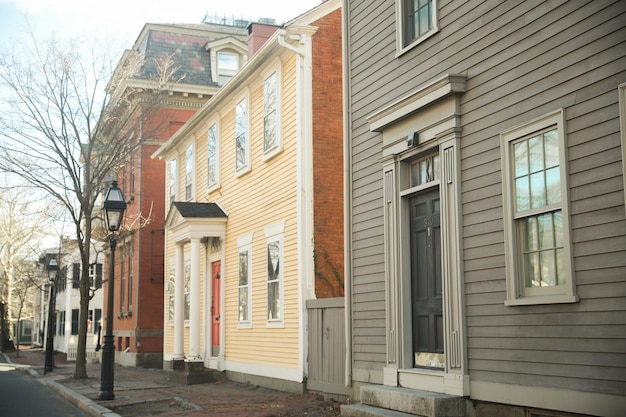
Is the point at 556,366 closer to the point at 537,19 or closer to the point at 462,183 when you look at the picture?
the point at 462,183

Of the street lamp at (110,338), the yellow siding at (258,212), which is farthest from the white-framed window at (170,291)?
the street lamp at (110,338)

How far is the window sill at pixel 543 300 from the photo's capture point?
7533 millimetres

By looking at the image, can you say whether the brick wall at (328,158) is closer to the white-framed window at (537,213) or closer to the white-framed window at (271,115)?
the white-framed window at (271,115)

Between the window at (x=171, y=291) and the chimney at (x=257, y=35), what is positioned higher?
the chimney at (x=257, y=35)

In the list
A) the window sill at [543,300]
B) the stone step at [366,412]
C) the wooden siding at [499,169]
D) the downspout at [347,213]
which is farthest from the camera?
the downspout at [347,213]

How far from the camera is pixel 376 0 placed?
1195 cm

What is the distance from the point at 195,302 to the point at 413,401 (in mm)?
12194

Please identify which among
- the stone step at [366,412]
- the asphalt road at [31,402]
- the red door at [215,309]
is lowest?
the asphalt road at [31,402]

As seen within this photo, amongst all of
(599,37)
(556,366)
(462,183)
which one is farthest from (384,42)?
(556,366)

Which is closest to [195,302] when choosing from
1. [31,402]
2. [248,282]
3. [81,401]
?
[248,282]

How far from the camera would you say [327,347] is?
14109 millimetres

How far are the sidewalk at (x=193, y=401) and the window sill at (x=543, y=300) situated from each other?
438cm

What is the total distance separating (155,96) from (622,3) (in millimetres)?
17780

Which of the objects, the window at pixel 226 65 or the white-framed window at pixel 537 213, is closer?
the white-framed window at pixel 537 213
